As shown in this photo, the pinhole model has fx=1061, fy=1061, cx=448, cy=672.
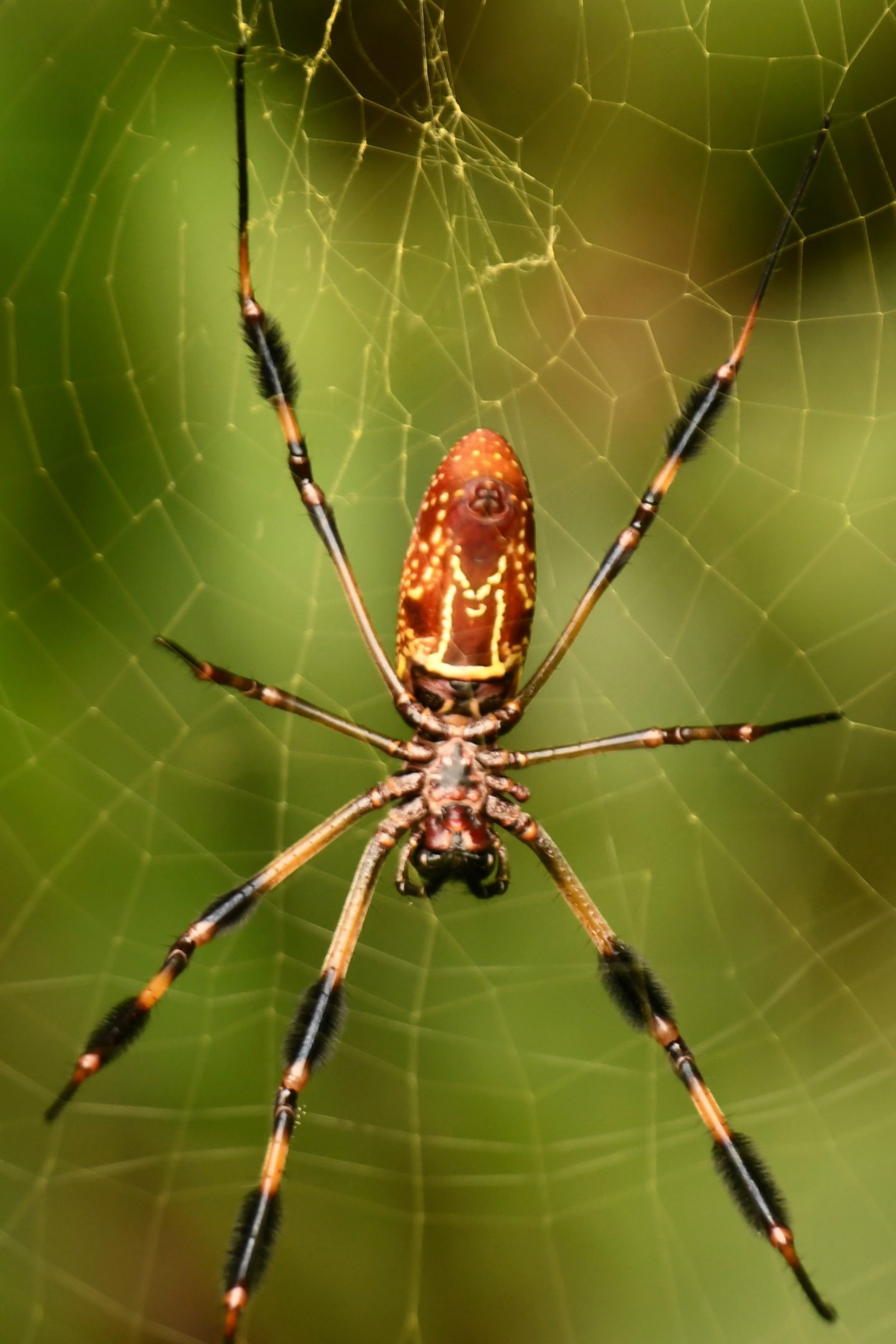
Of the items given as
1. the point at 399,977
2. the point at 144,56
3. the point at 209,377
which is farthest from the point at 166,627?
the point at 144,56

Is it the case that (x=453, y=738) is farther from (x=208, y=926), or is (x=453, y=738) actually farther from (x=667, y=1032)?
(x=667, y=1032)

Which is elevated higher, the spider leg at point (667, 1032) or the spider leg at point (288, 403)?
the spider leg at point (288, 403)

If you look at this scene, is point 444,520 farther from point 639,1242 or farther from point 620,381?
point 639,1242

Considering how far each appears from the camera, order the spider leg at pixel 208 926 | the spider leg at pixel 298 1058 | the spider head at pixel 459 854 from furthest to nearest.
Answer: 1. the spider head at pixel 459 854
2. the spider leg at pixel 208 926
3. the spider leg at pixel 298 1058

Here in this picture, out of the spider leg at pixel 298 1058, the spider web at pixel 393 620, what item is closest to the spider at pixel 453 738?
the spider leg at pixel 298 1058

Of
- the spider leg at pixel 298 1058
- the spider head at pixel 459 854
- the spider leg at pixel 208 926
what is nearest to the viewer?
the spider leg at pixel 298 1058

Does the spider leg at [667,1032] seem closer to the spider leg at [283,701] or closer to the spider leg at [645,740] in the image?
the spider leg at [645,740]

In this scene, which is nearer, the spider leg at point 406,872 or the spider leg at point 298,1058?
the spider leg at point 298,1058

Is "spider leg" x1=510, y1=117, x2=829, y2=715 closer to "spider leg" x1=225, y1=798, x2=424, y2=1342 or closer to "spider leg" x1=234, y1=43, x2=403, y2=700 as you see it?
"spider leg" x1=234, y1=43, x2=403, y2=700

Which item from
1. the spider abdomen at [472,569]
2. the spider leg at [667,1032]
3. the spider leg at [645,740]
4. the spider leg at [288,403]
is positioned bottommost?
the spider leg at [667,1032]
